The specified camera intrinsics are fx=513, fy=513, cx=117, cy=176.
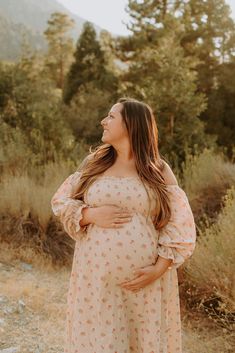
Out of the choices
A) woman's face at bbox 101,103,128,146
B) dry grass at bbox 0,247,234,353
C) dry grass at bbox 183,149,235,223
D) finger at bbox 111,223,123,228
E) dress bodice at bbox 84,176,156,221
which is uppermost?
woman's face at bbox 101,103,128,146

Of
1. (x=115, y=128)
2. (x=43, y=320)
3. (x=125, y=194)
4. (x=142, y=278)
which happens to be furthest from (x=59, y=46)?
(x=142, y=278)

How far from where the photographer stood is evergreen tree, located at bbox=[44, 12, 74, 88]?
3406 centimetres

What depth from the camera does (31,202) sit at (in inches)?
273

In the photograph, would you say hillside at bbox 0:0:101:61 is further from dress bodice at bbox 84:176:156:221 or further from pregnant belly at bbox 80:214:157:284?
pregnant belly at bbox 80:214:157:284

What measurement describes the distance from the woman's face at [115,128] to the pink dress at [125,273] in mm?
221

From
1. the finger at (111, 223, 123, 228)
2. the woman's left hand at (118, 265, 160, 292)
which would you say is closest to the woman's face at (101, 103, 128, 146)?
the finger at (111, 223, 123, 228)

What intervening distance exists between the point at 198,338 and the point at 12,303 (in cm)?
178

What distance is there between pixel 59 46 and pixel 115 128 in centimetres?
3558

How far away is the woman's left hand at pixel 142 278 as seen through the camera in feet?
8.62

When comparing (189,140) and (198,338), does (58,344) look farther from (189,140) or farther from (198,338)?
(189,140)

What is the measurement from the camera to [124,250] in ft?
8.80

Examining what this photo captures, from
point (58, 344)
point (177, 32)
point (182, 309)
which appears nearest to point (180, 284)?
point (182, 309)

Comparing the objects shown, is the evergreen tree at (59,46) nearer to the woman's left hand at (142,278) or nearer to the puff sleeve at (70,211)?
the puff sleeve at (70,211)

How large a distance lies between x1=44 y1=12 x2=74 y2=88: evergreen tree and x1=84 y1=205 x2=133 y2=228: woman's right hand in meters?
30.2
